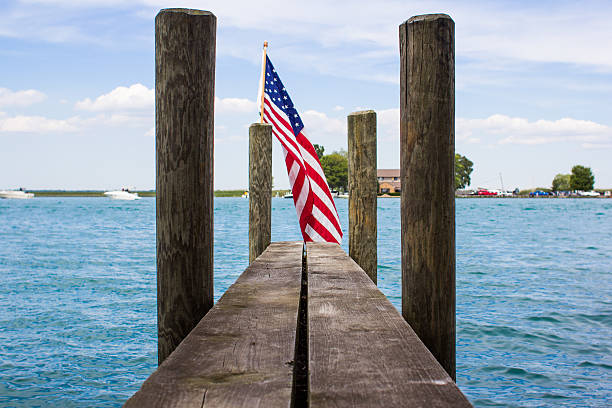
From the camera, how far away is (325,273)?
4320mm

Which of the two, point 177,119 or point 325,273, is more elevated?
point 177,119

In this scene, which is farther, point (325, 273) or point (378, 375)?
point (325, 273)

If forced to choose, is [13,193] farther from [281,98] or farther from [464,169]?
[281,98]

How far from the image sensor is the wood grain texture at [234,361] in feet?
5.79

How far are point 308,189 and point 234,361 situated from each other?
16.6 feet

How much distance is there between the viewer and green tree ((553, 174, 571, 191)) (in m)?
165

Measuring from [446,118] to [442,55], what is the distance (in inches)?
13.0

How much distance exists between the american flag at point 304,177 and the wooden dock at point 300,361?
3657 millimetres

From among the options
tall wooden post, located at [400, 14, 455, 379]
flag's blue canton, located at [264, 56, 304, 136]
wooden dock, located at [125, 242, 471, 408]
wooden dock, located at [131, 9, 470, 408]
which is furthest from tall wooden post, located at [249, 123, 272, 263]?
tall wooden post, located at [400, 14, 455, 379]

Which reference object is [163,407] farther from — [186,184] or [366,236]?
[366,236]

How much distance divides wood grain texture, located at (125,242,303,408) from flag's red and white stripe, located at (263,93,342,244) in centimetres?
373

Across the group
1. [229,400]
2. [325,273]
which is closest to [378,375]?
[229,400]

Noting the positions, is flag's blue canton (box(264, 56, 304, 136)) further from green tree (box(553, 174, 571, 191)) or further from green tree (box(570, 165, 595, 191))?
green tree (box(553, 174, 571, 191))

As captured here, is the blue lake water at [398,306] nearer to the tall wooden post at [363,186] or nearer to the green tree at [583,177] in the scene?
the tall wooden post at [363,186]
